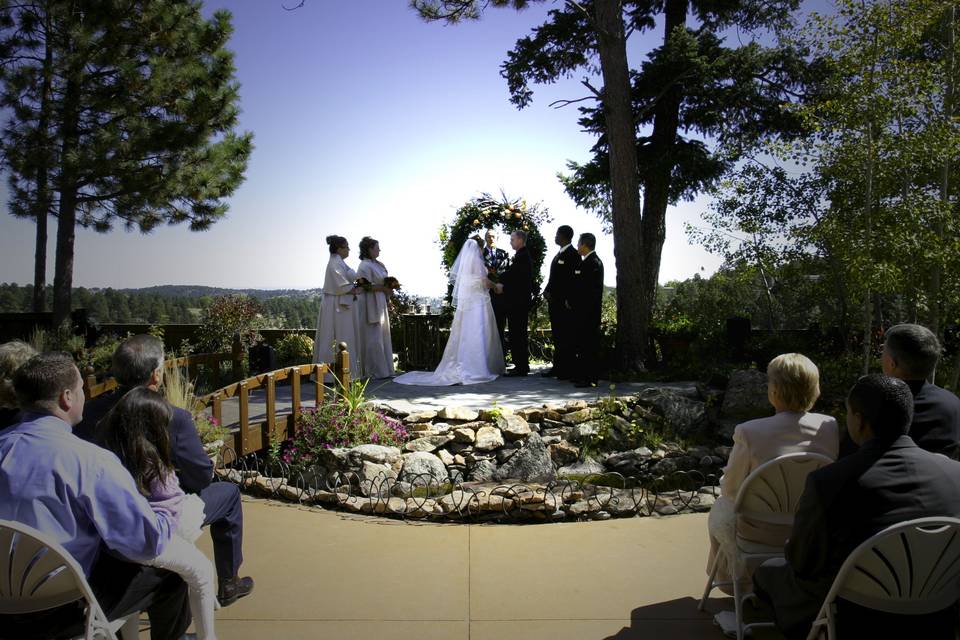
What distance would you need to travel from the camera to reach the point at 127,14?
1433cm

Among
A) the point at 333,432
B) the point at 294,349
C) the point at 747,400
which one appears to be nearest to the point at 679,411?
the point at 747,400

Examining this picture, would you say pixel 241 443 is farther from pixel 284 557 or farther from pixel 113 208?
pixel 113 208

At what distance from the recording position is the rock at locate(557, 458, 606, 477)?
22.0ft

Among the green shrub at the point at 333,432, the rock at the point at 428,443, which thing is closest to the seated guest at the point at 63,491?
the green shrub at the point at 333,432

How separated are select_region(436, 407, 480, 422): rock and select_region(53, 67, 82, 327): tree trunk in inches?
414

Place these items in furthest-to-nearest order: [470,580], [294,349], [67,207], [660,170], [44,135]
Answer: [67,207], [44,135], [294,349], [660,170], [470,580]

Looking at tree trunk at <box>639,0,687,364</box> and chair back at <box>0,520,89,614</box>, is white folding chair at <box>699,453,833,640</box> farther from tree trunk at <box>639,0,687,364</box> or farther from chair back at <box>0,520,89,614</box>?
tree trunk at <box>639,0,687,364</box>

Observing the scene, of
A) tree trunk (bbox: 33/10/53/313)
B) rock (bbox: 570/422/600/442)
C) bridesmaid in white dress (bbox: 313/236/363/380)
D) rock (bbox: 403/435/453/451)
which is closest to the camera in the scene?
rock (bbox: 403/435/453/451)

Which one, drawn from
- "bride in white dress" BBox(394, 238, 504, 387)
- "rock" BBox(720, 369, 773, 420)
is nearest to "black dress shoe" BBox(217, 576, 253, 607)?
"rock" BBox(720, 369, 773, 420)

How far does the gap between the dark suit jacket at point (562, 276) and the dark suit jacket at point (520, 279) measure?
453 millimetres

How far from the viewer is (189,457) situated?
120 inches

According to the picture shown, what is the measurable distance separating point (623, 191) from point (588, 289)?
7.12ft

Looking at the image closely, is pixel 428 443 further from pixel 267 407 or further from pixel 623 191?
pixel 623 191

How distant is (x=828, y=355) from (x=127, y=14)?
15.1 metres
